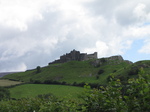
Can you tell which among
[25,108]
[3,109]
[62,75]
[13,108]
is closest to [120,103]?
[25,108]

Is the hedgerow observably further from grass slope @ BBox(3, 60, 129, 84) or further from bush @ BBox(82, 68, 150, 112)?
grass slope @ BBox(3, 60, 129, 84)

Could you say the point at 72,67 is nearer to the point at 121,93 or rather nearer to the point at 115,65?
the point at 115,65

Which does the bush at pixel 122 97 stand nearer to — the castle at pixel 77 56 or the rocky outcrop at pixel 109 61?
the rocky outcrop at pixel 109 61

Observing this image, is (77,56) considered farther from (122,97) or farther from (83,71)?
(122,97)

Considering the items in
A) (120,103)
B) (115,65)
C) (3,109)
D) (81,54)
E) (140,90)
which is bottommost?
(3,109)

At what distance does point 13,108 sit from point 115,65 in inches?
5345

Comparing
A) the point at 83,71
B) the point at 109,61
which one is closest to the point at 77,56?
the point at 109,61

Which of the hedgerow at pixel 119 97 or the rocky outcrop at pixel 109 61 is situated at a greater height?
the rocky outcrop at pixel 109 61

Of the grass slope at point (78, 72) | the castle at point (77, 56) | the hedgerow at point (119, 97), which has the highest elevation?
the castle at point (77, 56)

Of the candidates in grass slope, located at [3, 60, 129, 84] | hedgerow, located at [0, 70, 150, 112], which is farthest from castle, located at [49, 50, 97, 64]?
hedgerow, located at [0, 70, 150, 112]

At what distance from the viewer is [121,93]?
5.80 m

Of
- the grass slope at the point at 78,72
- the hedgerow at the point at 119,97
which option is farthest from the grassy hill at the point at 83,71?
the hedgerow at the point at 119,97

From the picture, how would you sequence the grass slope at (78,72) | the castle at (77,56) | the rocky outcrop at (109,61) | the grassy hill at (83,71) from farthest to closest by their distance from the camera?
the castle at (77,56) → the rocky outcrop at (109,61) → the grass slope at (78,72) → the grassy hill at (83,71)

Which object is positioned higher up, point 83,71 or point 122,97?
point 83,71
